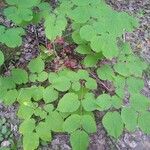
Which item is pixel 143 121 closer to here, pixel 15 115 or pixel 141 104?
pixel 141 104

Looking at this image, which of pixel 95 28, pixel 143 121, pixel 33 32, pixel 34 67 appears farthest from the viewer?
pixel 33 32

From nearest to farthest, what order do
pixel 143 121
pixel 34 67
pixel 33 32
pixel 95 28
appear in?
pixel 143 121 < pixel 95 28 < pixel 34 67 < pixel 33 32

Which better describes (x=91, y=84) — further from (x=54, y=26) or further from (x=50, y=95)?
(x=54, y=26)

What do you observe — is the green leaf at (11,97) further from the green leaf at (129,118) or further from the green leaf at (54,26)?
the green leaf at (129,118)

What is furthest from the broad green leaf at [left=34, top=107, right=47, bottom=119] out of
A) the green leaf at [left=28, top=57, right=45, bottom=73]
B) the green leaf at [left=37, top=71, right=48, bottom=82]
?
the green leaf at [left=28, top=57, right=45, bottom=73]

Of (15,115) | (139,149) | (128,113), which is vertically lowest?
(15,115)

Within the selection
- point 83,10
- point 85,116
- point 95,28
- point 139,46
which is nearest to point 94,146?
point 85,116

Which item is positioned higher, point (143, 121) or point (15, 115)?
point (143, 121)
